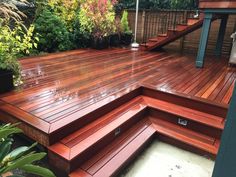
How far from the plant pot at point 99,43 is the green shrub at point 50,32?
2.49ft

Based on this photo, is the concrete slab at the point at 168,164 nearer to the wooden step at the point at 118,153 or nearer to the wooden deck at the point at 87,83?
the wooden step at the point at 118,153

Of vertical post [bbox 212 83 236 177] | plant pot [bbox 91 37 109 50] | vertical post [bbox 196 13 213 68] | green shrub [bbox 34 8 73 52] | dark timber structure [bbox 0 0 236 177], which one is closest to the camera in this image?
vertical post [bbox 212 83 236 177]

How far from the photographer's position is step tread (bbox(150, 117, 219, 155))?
7.57 ft

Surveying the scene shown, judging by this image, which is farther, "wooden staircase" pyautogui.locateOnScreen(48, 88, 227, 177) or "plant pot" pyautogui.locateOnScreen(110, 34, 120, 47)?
"plant pot" pyautogui.locateOnScreen(110, 34, 120, 47)

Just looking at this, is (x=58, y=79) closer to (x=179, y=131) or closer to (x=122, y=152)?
(x=122, y=152)

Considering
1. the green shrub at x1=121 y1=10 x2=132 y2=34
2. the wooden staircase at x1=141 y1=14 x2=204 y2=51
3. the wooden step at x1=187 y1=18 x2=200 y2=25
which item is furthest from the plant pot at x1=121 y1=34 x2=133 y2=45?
the wooden step at x1=187 y1=18 x2=200 y2=25

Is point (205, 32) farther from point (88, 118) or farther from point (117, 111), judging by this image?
point (88, 118)

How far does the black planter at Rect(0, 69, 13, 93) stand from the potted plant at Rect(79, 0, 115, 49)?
11.0 ft

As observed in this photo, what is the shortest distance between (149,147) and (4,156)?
1.64m

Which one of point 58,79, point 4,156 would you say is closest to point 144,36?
point 58,79

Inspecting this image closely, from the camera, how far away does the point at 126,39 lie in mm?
6680

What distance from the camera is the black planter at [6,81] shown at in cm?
247

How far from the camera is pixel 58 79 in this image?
3152 mm

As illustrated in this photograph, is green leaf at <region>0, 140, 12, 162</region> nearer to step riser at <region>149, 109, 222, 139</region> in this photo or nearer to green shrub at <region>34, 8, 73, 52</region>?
step riser at <region>149, 109, 222, 139</region>
